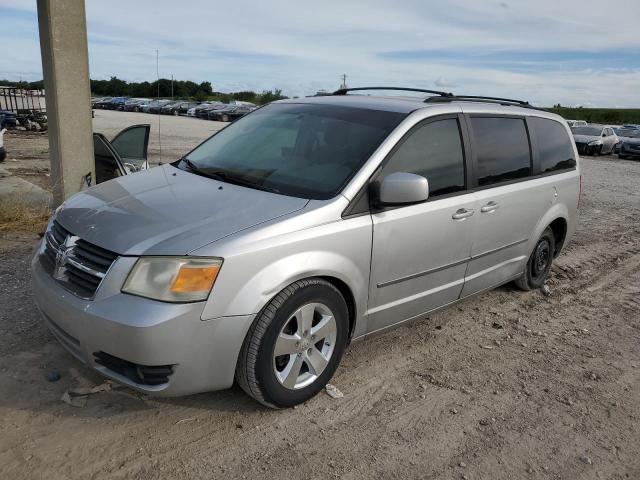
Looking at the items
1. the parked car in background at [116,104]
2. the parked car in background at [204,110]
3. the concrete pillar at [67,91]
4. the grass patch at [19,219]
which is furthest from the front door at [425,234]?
the parked car in background at [116,104]

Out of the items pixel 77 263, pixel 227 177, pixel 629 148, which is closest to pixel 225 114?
pixel 629 148

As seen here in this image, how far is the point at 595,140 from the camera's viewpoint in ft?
86.7

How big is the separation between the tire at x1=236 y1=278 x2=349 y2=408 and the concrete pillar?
4856 mm

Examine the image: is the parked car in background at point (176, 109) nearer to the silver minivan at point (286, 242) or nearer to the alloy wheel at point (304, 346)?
the silver minivan at point (286, 242)

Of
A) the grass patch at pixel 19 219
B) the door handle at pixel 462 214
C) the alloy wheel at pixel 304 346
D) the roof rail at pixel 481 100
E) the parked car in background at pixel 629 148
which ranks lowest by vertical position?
the parked car in background at pixel 629 148

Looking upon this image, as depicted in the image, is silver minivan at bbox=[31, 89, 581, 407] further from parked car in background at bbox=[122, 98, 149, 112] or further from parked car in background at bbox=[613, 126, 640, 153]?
parked car in background at bbox=[122, 98, 149, 112]

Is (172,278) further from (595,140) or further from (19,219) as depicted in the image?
(595,140)

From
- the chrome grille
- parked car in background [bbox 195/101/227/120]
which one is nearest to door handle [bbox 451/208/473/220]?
the chrome grille

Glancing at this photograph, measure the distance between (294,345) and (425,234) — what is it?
1.18m

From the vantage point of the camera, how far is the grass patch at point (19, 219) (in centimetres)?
614

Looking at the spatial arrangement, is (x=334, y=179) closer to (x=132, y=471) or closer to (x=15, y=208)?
(x=132, y=471)

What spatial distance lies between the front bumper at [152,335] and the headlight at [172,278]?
4 cm

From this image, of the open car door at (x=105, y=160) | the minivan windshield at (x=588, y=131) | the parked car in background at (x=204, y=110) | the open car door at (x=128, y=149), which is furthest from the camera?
the parked car in background at (x=204, y=110)

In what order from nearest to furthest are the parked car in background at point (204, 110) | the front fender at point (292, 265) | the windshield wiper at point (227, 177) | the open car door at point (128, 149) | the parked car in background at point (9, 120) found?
1. the front fender at point (292, 265)
2. the windshield wiper at point (227, 177)
3. the open car door at point (128, 149)
4. the parked car in background at point (9, 120)
5. the parked car in background at point (204, 110)
